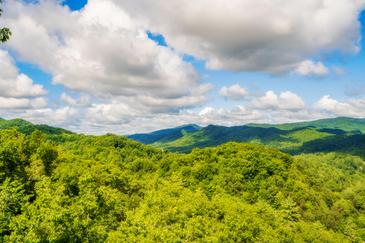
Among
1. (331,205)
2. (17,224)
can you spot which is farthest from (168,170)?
(17,224)

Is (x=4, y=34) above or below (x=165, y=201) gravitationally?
above

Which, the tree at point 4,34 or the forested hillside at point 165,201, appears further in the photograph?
the forested hillside at point 165,201

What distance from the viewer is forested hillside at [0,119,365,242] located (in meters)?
38.5

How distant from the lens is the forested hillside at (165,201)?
38.5m

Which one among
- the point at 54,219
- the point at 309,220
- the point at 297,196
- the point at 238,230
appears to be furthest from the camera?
the point at 297,196

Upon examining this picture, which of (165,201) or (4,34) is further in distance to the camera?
(165,201)

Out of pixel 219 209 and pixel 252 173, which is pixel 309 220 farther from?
pixel 219 209

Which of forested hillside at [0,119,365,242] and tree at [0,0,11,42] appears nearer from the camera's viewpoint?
tree at [0,0,11,42]

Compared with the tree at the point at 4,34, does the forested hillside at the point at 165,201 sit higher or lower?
lower

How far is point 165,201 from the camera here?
67.6 metres

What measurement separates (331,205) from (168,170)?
82.4 meters

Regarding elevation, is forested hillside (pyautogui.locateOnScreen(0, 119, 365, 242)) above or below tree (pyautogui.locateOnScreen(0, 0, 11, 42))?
below

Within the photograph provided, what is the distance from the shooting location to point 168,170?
16862 centimetres

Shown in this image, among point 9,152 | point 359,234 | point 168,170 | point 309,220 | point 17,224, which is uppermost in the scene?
point 9,152
